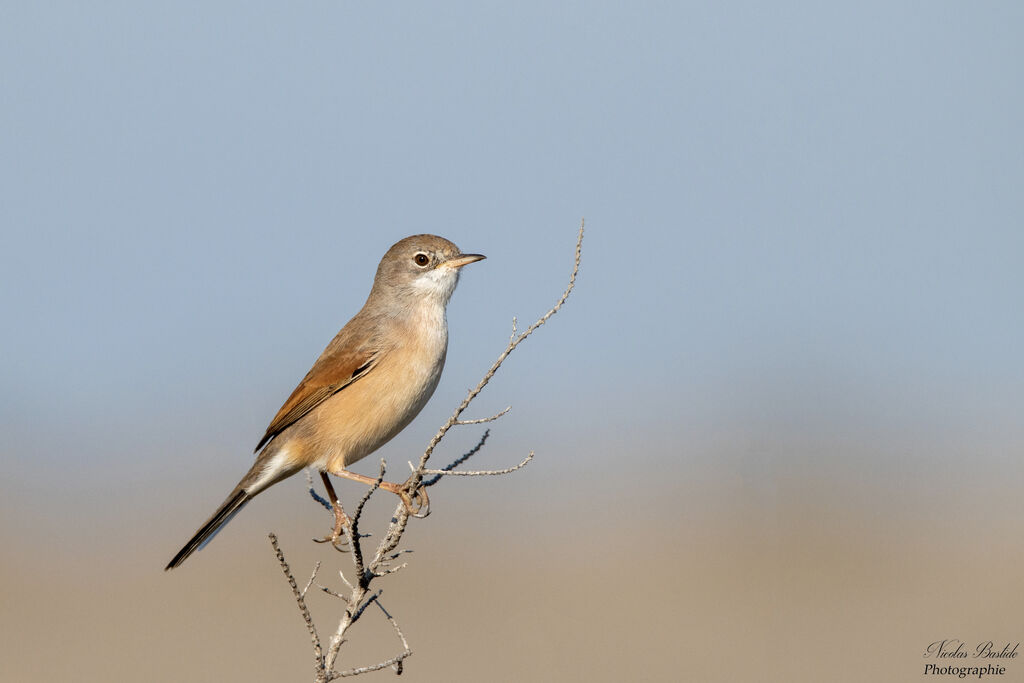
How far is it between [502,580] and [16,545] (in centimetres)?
1447

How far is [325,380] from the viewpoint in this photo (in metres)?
7.79

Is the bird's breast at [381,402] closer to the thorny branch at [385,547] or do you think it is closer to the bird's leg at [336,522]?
the bird's leg at [336,522]

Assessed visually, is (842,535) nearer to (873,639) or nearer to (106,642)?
(873,639)

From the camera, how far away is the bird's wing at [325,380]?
7688mm

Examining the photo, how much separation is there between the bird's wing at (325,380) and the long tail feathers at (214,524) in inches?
20.9

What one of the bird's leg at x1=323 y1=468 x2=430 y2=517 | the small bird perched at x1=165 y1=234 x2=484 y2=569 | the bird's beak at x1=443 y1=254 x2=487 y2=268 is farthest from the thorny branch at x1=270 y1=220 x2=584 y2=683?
the bird's beak at x1=443 y1=254 x2=487 y2=268

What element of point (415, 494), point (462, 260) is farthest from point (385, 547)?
point (462, 260)

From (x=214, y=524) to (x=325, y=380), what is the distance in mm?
1251
